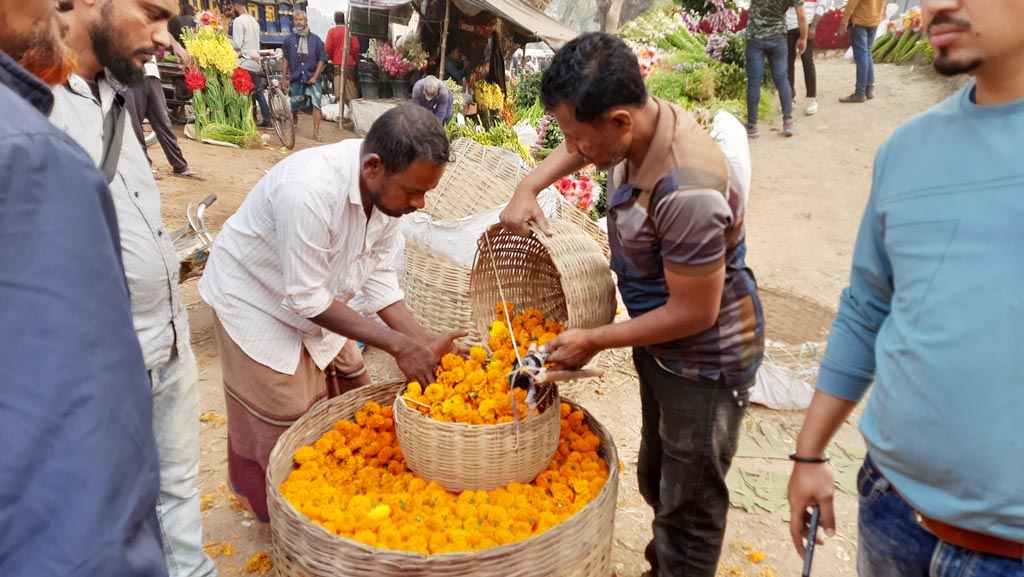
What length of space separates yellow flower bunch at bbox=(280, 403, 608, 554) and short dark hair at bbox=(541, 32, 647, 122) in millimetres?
1300

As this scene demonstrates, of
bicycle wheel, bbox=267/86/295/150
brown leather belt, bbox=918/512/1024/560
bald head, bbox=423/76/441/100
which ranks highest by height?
brown leather belt, bbox=918/512/1024/560

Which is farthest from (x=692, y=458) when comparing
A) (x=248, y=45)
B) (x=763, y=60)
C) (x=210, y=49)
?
(x=248, y=45)

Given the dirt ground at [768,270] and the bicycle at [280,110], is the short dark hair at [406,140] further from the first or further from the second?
the bicycle at [280,110]

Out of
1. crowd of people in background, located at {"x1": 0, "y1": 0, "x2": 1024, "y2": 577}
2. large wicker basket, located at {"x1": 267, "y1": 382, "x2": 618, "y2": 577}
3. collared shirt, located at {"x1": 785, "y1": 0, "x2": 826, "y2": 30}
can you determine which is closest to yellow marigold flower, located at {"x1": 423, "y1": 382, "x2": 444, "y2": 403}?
crowd of people in background, located at {"x1": 0, "y1": 0, "x2": 1024, "y2": 577}

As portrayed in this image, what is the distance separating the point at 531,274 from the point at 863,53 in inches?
374

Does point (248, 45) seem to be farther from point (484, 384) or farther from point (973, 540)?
point (973, 540)

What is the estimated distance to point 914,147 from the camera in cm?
131

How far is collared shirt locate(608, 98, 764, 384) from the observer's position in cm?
178

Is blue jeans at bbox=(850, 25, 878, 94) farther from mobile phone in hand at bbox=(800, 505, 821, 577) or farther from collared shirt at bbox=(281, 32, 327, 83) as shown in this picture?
collared shirt at bbox=(281, 32, 327, 83)

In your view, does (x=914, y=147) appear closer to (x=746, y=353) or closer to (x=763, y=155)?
(x=746, y=353)

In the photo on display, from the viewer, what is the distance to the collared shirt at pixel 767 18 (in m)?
7.70

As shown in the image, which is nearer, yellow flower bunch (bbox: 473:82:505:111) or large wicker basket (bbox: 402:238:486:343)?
large wicker basket (bbox: 402:238:486:343)

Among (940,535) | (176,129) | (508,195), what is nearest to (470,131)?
(508,195)

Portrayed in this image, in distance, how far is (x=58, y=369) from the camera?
72 cm
